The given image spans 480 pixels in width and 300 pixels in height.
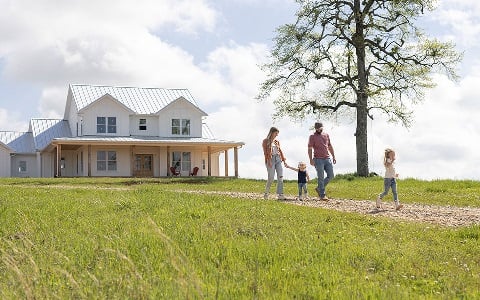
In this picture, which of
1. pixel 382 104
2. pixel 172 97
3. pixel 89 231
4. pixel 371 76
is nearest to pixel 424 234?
pixel 89 231

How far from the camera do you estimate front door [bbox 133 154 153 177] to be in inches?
1864

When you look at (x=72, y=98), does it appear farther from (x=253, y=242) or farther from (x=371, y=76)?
(x=253, y=242)

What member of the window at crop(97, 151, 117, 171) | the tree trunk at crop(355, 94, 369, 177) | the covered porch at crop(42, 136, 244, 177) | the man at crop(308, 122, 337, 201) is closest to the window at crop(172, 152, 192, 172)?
the covered porch at crop(42, 136, 244, 177)

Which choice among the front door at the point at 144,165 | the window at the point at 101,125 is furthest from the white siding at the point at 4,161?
the front door at the point at 144,165

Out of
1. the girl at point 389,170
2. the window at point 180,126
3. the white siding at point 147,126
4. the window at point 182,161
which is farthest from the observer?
the window at point 182,161

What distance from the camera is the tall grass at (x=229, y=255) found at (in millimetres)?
6715

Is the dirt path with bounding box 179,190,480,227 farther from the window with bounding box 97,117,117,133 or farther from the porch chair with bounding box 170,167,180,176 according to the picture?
the window with bounding box 97,117,117,133

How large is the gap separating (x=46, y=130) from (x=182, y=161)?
11740 millimetres

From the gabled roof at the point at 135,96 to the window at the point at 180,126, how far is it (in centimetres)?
151

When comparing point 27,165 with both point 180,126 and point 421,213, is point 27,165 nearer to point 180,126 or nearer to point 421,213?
point 180,126

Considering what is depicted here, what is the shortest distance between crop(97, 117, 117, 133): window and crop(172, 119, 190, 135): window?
14.7 feet

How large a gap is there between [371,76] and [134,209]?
96.7ft

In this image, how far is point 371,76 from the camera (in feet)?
132

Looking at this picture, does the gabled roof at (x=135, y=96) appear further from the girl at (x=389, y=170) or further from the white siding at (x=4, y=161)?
the girl at (x=389, y=170)
